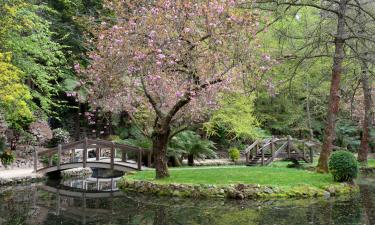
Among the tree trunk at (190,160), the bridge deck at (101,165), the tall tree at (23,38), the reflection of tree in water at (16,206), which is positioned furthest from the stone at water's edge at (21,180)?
the tree trunk at (190,160)

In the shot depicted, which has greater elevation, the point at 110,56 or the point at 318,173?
the point at 110,56

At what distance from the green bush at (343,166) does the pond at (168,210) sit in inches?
32.3

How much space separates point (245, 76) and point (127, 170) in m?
7.00

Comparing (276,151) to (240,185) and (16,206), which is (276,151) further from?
(16,206)

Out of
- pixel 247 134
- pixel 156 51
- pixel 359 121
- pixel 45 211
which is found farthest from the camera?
pixel 359 121

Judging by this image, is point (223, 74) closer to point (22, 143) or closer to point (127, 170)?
point (127, 170)

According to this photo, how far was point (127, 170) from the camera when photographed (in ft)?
58.5

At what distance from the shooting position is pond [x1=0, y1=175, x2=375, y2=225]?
33.4 ft

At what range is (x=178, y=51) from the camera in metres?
13.2

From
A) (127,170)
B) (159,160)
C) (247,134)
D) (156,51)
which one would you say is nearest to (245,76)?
(156,51)

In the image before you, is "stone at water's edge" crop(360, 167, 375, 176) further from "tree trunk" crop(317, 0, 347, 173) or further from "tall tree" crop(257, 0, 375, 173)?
"tall tree" crop(257, 0, 375, 173)

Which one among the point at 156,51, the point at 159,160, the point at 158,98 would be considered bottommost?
the point at 159,160

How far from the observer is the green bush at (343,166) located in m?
14.5

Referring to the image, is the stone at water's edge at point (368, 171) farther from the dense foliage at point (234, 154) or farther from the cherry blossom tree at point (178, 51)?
the cherry blossom tree at point (178, 51)
